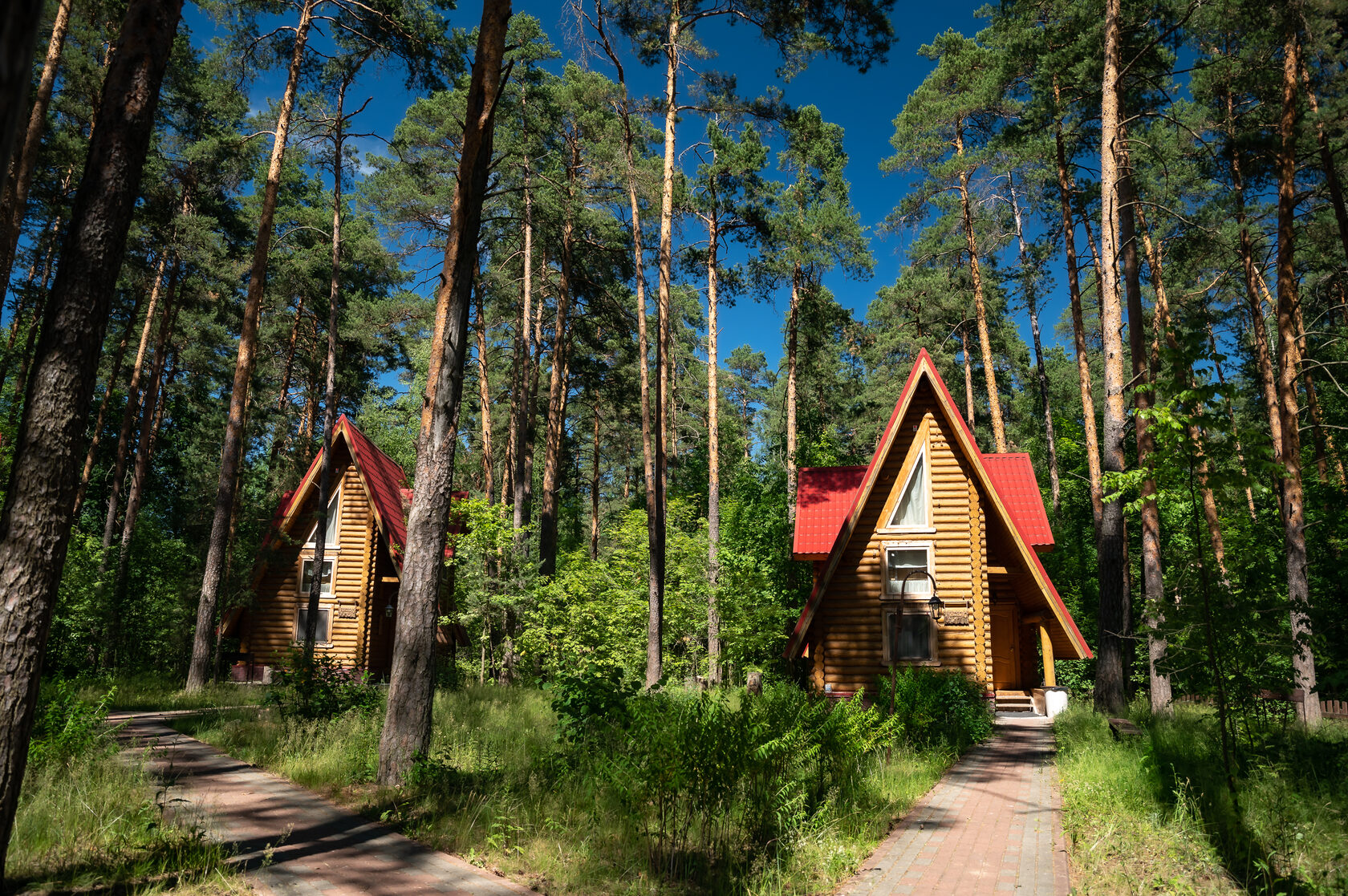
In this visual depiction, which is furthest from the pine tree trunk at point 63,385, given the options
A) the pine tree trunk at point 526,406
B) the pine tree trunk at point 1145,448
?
the pine tree trunk at point 526,406

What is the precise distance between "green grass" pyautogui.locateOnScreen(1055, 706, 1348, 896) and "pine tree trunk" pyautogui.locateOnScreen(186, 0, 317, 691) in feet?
52.1

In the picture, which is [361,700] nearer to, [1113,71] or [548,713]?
[548,713]

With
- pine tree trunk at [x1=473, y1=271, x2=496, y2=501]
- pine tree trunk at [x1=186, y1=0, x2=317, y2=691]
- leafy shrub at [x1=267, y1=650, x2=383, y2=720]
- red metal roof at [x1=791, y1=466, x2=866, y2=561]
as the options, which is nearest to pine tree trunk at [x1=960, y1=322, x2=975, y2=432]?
red metal roof at [x1=791, y1=466, x2=866, y2=561]

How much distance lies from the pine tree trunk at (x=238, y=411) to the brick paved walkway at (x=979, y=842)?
47.2 feet

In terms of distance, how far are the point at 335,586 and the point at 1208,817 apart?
72.0 ft

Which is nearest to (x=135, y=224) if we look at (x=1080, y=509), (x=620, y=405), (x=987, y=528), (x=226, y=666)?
(x=226, y=666)

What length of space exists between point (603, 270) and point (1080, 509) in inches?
801

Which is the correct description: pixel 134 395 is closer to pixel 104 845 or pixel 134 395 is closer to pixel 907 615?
pixel 104 845

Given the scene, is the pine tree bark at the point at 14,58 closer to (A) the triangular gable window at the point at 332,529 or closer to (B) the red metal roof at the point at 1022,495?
(B) the red metal roof at the point at 1022,495

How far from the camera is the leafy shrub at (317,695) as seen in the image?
34.7 feet

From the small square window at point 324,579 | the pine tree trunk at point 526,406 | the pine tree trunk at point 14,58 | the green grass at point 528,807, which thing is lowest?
the green grass at point 528,807

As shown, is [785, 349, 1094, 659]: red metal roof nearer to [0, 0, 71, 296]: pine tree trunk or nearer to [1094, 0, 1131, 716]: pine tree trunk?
[1094, 0, 1131, 716]: pine tree trunk

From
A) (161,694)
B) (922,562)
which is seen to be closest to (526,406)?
(161,694)

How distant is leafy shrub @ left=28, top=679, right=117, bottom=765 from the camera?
655cm
